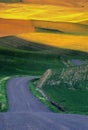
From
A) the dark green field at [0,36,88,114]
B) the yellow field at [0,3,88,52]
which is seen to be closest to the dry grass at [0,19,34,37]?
the yellow field at [0,3,88,52]

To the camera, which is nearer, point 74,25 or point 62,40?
point 62,40

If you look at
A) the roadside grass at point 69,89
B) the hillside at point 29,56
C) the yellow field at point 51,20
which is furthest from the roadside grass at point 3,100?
the yellow field at point 51,20

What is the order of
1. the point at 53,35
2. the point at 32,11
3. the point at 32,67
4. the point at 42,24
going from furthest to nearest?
1. the point at 32,11
2. the point at 42,24
3. the point at 53,35
4. the point at 32,67

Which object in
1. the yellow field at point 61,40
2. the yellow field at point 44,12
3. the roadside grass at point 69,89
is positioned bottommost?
the yellow field at point 61,40

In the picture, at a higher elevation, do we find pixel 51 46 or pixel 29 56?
pixel 29 56

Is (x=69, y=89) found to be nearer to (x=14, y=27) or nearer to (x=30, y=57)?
(x=30, y=57)

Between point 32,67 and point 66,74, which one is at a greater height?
point 66,74

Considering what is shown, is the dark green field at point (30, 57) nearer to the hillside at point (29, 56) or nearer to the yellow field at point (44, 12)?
the hillside at point (29, 56)

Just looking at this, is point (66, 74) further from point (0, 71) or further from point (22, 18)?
point (22, 18)

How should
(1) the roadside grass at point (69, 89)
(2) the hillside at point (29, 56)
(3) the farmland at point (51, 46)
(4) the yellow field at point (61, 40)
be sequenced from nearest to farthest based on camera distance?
(1) the roadside grass at point (69, 89) < (3) the farmland at point (51, 46) < (2) the hillside at point (29, 56) < (4) the yellow field at point (61, 40)

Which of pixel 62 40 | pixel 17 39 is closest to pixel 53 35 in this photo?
pixel 62 40

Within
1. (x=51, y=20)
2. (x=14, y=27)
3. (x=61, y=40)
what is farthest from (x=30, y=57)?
(x=51, y=20)
